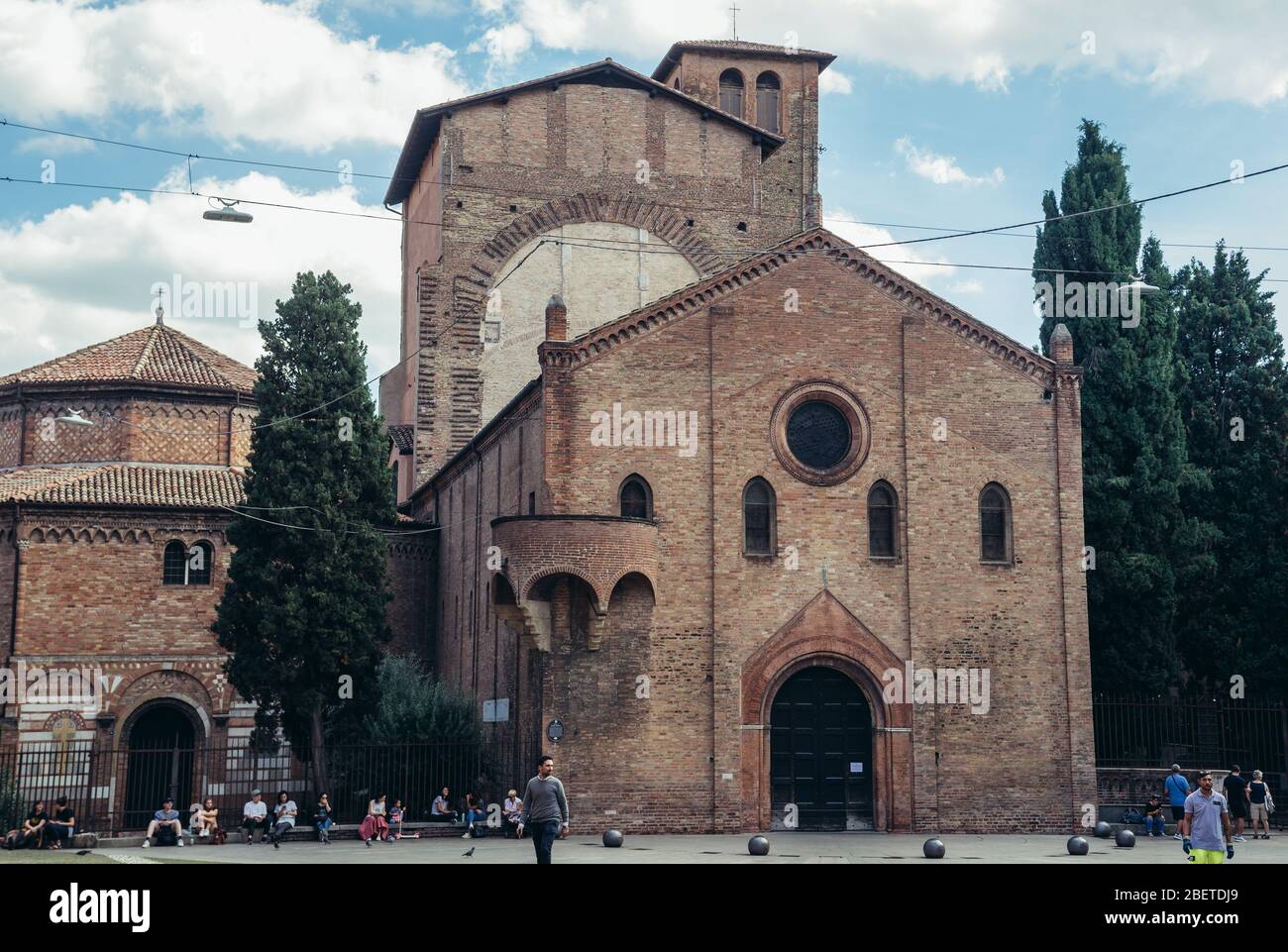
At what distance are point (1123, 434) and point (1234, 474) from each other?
3.41m

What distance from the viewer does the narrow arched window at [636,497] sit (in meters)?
26.1

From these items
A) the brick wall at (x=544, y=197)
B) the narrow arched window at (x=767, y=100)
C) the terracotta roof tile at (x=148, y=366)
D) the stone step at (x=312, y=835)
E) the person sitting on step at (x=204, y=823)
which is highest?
the narrow arched window at (x=767, y=100)

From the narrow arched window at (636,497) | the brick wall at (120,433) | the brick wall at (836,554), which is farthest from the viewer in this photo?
the brick wall at (120,433)

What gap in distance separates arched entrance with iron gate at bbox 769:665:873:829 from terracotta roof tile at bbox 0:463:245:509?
623 inches

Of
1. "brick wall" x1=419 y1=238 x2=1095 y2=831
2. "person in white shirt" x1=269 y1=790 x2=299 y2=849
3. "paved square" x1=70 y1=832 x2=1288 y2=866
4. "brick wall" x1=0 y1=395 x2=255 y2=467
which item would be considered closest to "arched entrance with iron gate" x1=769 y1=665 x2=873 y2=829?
"brick wall" x1=419 y1=238 x2=1095 y2=831

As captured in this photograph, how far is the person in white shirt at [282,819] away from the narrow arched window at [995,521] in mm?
13490

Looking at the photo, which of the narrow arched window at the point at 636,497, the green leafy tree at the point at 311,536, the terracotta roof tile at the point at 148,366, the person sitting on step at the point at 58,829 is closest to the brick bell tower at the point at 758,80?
the terracotta roof tile at the point at 148,366

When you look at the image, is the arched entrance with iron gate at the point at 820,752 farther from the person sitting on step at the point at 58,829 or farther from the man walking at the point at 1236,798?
the person sitting on step at the point at 58,829

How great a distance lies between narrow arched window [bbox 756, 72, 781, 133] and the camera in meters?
44.6

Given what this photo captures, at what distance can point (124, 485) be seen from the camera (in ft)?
117

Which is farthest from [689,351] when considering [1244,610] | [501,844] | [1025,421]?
[1244,610]

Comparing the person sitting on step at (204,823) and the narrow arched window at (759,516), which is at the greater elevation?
the narrow arched window at (759,516)

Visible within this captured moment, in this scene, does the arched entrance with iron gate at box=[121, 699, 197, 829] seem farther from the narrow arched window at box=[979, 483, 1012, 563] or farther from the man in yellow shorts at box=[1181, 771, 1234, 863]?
the man in yellow shorts at box=[1181, 771, 1234, 863]

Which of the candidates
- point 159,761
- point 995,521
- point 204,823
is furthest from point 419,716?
point 995,521
